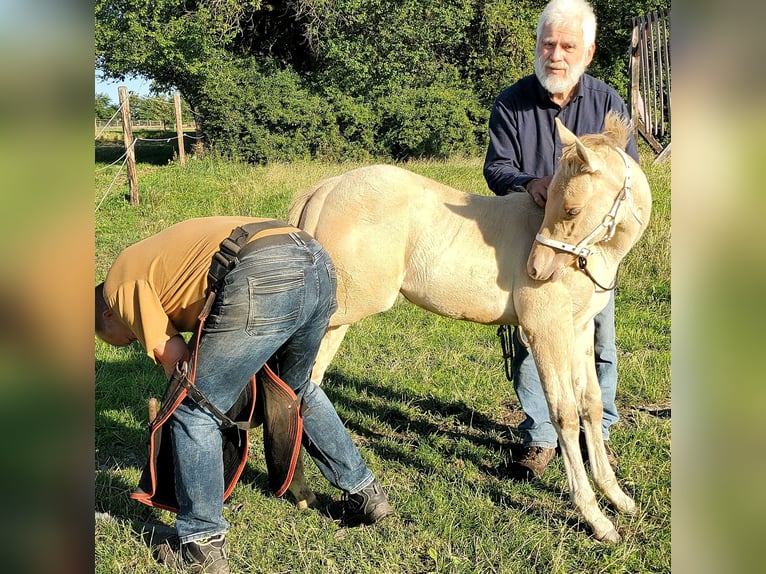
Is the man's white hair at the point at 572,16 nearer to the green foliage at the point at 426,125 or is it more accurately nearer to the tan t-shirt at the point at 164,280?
the tan t-shirt at the point at 164,280

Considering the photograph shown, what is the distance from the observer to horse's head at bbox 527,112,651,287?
291cm

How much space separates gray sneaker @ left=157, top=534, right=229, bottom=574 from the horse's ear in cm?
223

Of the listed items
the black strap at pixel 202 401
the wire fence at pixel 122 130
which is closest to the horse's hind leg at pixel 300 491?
the black strap at pixel 202 401

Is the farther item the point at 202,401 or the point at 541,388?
the point at 541,388

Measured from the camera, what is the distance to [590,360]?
3576 millimetres

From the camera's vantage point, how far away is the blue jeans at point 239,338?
2.57m

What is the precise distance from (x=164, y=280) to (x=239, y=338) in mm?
400

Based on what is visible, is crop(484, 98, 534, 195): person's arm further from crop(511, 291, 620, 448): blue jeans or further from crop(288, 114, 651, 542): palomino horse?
crop(511, 291, 620, 448): blue jeans

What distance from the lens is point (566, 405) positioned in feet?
10.6

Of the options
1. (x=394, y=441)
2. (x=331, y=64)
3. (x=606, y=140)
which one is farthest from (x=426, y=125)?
(x=606, y=140)

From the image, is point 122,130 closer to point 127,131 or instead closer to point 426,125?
point 426,125
